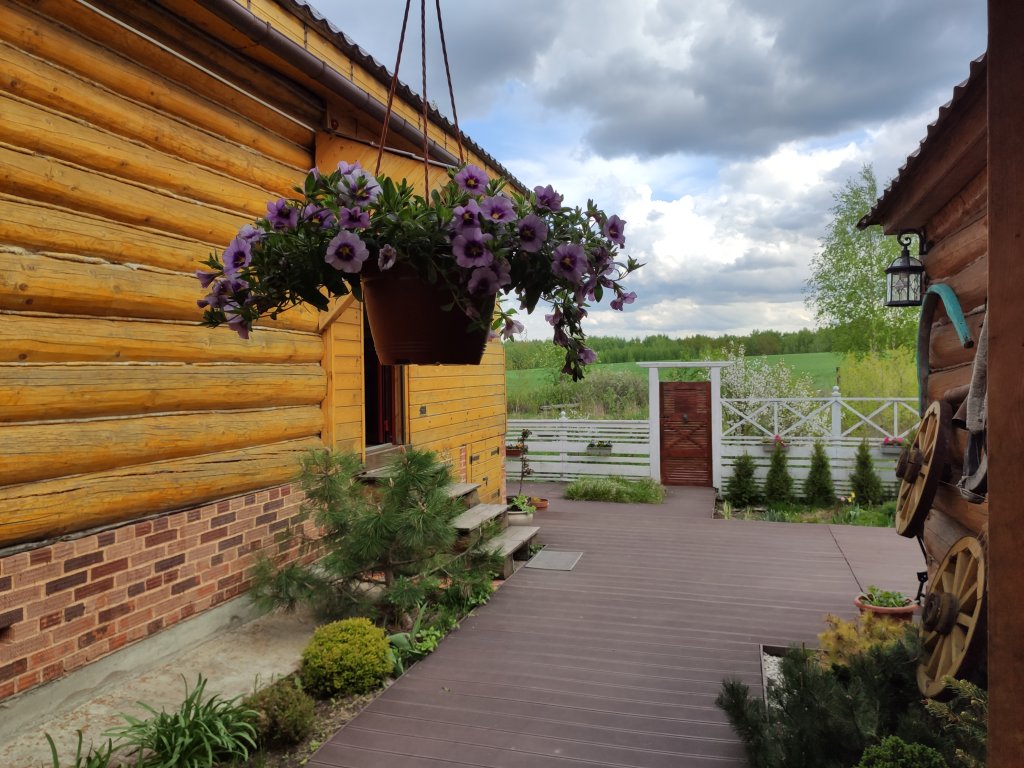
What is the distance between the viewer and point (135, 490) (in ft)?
12.3

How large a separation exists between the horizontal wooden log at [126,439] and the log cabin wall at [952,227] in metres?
4.11

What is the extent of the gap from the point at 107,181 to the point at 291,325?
1567 mm

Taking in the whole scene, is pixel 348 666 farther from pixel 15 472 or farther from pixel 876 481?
pixel 876 481

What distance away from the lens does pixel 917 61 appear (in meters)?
2.83

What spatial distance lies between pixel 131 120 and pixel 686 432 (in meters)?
9.49

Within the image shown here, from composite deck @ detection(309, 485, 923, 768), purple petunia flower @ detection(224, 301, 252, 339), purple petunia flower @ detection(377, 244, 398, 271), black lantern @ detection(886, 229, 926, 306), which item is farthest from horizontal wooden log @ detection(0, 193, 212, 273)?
black lantern @ detection(886, 229, 926, 306)

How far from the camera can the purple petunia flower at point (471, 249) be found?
1600 mm

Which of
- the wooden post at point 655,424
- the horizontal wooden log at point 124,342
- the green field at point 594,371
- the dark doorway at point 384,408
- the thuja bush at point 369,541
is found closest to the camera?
the horizontal wooden log at point 124,342

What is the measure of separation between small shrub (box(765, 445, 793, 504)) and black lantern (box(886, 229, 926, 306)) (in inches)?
227

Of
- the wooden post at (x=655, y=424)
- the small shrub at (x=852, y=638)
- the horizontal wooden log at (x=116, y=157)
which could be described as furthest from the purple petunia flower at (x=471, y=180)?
the wooden post at (x=655, y=424)

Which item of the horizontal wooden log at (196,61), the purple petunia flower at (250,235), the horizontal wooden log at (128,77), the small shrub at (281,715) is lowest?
the small shrub at (281,715)

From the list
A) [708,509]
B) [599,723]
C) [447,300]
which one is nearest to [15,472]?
[447,300]

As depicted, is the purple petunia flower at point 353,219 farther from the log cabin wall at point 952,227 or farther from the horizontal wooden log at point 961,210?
the horizontal wooden log at point 961,210

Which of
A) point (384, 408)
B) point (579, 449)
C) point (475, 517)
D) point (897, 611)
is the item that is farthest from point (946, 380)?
point (579, 449)
